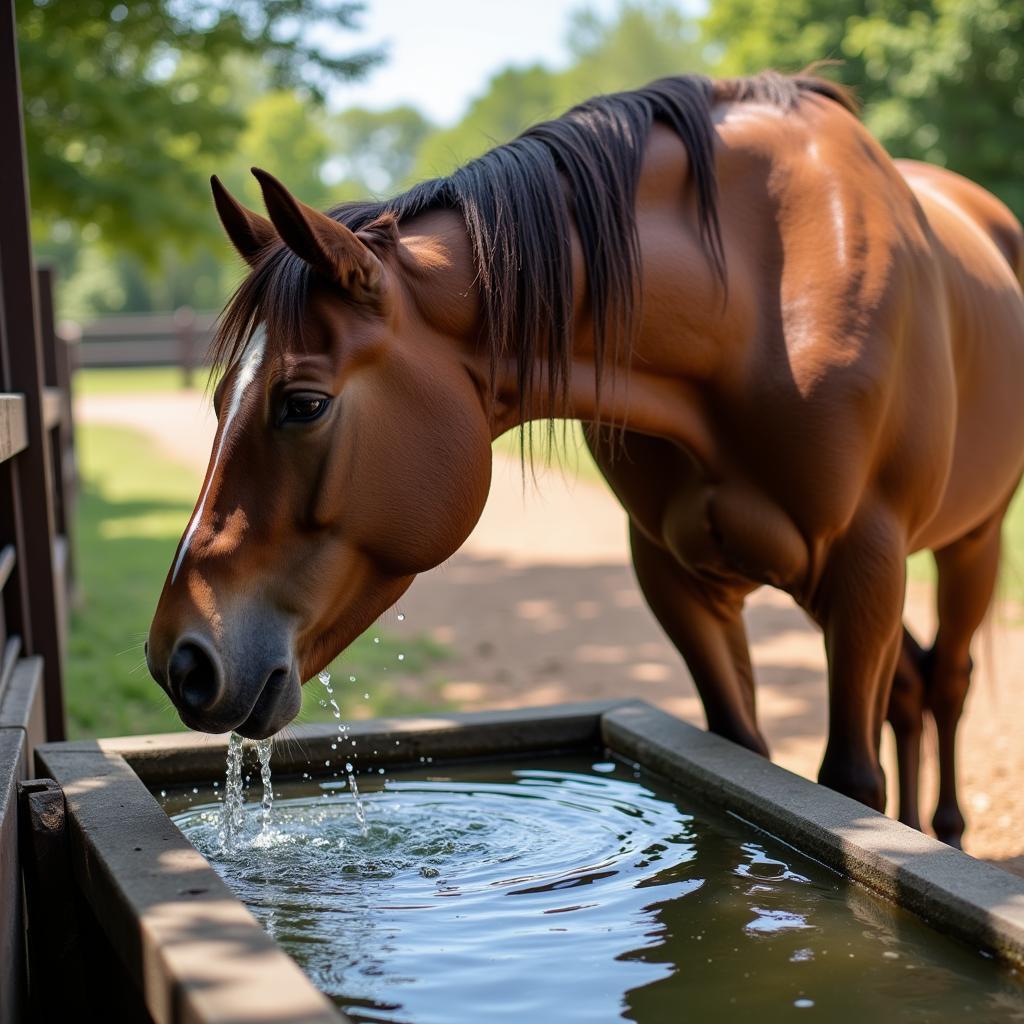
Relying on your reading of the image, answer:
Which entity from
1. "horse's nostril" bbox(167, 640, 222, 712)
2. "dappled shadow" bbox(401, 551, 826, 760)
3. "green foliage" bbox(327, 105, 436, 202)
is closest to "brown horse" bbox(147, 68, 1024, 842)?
"horse's nostril" bbox(167, 640, 222, 712)

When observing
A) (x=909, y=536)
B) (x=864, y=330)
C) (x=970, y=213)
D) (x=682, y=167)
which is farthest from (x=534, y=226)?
(x=970, y=213)

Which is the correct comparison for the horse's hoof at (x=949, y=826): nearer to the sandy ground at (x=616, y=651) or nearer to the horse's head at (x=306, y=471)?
the sandy ground at (x=616, y=651)

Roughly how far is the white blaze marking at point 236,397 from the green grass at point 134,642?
39 cm

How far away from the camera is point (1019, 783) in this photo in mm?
5016

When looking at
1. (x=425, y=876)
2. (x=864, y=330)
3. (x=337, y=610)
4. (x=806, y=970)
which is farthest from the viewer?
(x=864, y=330)

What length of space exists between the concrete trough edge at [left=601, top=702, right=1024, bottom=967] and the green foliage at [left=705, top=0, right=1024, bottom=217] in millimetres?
14254

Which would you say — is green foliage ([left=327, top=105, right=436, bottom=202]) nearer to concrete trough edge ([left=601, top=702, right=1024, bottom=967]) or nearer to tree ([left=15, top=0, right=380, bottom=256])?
tree ([left=15, top=0, right=380, bottom=256])

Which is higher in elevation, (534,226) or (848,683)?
(534,226)

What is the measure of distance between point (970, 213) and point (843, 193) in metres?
1.66

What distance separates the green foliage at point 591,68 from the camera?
6228cm

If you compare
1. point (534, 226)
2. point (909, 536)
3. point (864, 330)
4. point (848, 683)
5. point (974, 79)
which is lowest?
point (848, 683)

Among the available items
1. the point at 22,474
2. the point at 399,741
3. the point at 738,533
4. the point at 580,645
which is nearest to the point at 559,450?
the point at 738,533

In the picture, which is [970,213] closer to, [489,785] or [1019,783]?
[1019,783]

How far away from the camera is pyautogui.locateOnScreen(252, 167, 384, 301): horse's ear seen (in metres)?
2.03
